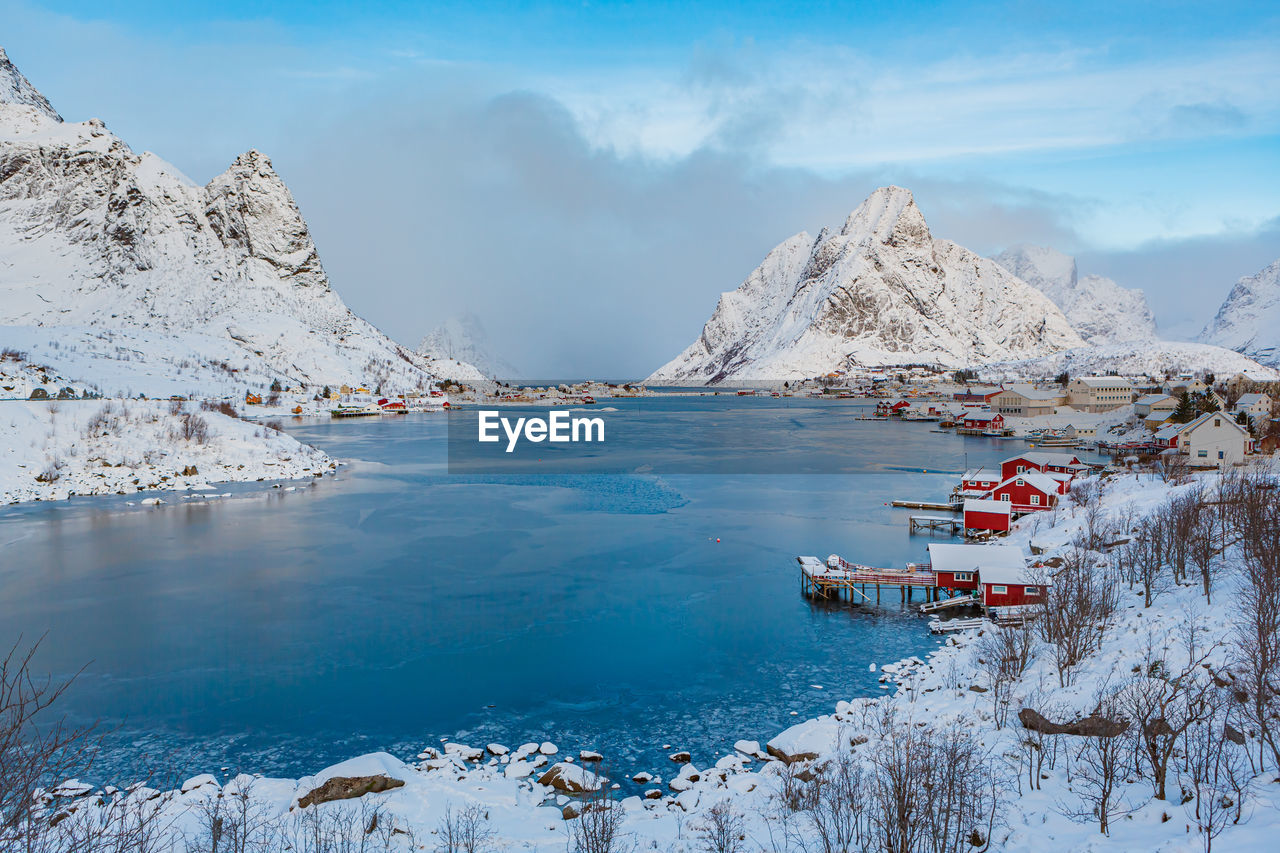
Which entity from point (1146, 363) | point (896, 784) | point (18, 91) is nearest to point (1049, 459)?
point (896, 784)

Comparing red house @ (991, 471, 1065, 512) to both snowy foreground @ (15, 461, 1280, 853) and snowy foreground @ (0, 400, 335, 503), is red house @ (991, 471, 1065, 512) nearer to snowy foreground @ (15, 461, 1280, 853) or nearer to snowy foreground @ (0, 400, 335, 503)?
snowy foreground @ (15, 461, 1280, 853)

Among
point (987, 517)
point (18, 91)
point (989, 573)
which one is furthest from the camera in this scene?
point (18, 91)

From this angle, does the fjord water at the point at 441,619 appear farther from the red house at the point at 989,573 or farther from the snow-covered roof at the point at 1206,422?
the snow-covered roof at the point at 1206,422

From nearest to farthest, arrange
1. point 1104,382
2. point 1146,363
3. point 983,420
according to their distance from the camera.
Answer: point 983,420, point 1104,382, point 1146,363

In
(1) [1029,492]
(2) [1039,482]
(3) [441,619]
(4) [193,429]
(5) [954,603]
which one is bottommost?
(5) [954,603]

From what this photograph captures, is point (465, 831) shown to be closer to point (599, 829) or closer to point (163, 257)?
point (599, 829)

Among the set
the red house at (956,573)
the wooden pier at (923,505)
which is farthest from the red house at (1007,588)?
the wooden pier at (923,505)
